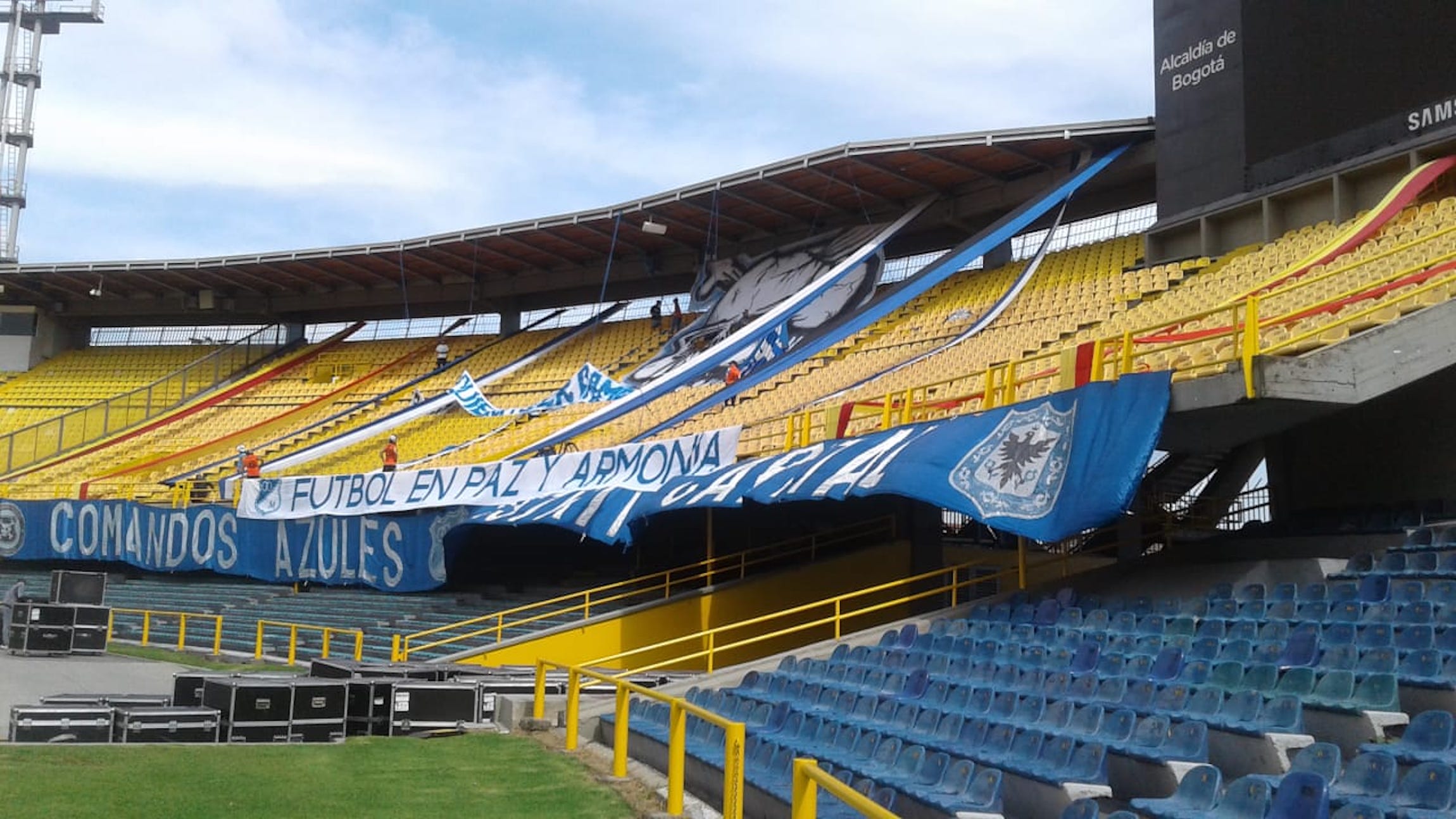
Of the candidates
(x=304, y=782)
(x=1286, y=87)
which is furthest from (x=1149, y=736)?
(x=1286, y=87)

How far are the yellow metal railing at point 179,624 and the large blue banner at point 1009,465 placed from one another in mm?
8599

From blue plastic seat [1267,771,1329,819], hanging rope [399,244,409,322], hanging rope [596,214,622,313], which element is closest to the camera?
blue plastic seat [1267,771,1329,819]

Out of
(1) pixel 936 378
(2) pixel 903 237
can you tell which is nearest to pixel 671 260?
(2) pixel 903 237

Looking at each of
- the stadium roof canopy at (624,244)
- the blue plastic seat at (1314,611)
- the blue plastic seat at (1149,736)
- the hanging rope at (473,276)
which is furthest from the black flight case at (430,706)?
the hanging rope at (473,276)

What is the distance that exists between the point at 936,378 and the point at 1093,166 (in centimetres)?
768

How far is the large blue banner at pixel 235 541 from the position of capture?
2350 cm

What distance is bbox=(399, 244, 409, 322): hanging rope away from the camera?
36.5m

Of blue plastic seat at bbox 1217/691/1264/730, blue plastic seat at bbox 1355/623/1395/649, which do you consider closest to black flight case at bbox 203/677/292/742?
blue plastic seat at bbox 1217/691/1264/730

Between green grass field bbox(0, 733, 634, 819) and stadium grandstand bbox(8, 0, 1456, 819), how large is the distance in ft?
2.63

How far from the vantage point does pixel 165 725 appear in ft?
39.3

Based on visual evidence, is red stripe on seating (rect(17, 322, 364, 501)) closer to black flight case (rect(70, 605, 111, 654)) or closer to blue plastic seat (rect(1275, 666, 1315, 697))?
black flight case (rect(70, 605, 111, 654))

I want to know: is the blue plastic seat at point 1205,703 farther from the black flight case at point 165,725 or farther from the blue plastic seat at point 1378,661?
the black flight case at point 165,725

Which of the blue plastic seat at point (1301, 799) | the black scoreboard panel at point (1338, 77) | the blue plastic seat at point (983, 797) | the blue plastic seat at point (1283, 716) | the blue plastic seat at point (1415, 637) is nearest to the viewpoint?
the blue plastic seat at point (1301, 799)

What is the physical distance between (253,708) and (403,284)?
27561 millimetres
